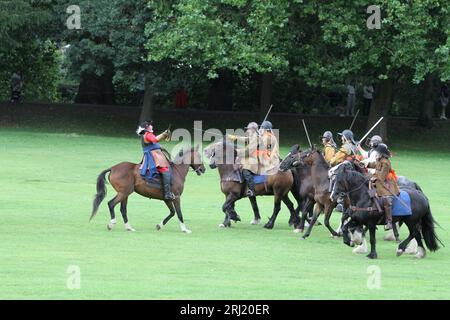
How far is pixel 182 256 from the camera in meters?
18.7

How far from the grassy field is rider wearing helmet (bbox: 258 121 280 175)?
4.10ft

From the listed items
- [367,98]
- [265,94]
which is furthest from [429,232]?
[367,98]

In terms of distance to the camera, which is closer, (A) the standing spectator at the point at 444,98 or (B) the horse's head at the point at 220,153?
(B) the horse's head at the point at 220,153

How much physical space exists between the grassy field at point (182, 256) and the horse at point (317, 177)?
473 mm

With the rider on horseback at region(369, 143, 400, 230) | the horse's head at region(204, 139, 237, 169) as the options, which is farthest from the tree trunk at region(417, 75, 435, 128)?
the rider on horseback at region(369, 143, 400, 230)

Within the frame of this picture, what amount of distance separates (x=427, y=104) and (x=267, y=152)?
83.8 ft

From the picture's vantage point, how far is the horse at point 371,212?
19141mm

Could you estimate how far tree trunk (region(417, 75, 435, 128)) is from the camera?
47.6m

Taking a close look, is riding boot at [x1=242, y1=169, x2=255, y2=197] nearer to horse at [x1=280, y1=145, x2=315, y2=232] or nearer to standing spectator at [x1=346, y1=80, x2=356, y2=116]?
horse at [x1=280, y1=145, x2=315, y2=232]

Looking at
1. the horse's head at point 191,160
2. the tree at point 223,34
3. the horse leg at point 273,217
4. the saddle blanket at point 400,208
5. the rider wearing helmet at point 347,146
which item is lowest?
the horse leg at point 273,217

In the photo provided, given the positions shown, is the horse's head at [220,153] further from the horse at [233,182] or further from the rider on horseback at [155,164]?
the rider on horseback at [155,164]

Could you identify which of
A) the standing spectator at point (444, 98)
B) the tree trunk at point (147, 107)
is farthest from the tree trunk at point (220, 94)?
the standing spectator at point (444, 98)

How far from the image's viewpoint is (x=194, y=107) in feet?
171

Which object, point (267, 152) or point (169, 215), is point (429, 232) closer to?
point (267, 152)
